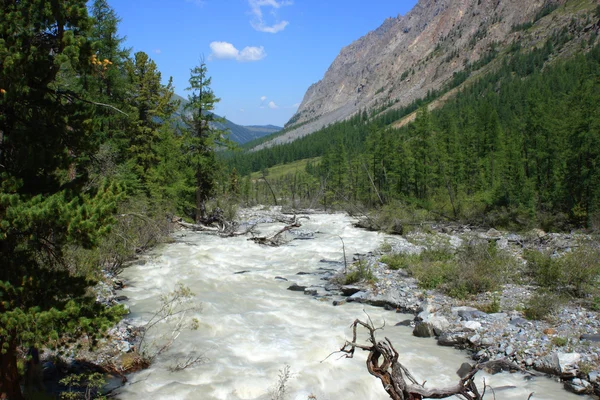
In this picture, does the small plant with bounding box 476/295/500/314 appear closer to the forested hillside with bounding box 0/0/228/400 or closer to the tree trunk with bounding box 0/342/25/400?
the forested hillside with bounding box 0/0/228/400

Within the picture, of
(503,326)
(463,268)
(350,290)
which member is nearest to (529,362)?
(503,326)

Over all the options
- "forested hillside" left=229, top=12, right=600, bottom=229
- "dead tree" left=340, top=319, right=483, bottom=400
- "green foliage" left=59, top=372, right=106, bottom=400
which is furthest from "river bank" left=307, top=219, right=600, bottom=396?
"forested hillside" left=229, top=12, right=600, bottom=229

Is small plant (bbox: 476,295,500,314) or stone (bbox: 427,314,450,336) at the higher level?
small plant (bbox: 476,295,500,314)

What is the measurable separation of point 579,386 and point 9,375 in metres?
9.79

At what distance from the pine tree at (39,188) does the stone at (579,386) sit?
8.47 meters

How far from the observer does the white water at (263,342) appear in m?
7.75

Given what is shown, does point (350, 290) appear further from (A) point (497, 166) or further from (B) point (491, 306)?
(A) point (497, 166)

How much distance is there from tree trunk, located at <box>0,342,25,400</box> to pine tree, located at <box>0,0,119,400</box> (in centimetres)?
1

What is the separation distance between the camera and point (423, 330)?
1060 cm

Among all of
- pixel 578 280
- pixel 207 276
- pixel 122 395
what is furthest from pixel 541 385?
pixel 207 276

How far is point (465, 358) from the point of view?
30.3 ft

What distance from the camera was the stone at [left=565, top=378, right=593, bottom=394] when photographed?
7.37 metres

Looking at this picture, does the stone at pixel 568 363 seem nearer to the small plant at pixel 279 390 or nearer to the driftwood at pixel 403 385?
the driftwood at pixel 403 385

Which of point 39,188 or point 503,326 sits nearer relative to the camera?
point 39,188
